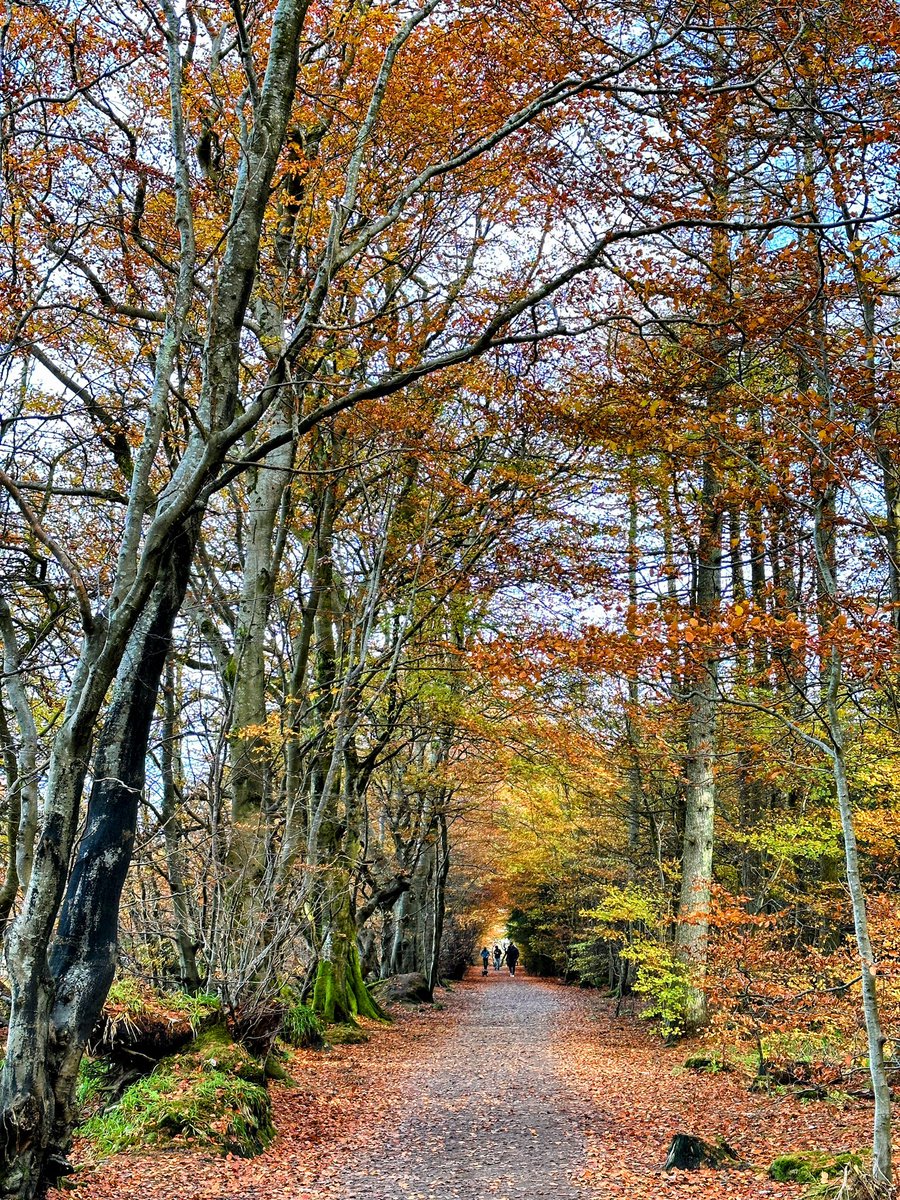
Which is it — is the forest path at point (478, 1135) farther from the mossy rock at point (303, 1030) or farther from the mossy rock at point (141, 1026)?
the mossy rock at point (141, 1026)

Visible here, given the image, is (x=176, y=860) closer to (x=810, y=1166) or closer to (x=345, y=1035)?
(x=345, y=1035)

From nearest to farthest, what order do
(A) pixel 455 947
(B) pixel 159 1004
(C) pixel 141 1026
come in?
(C) pixel 141 1026, (B) pixel 159 1004, (A) pixel 455 947

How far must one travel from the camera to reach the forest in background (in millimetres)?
5414

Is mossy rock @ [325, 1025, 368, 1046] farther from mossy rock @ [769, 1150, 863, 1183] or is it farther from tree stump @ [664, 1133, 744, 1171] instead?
mossy rock @ [769, 1150, 863, 1183]

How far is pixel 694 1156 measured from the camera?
6367 millimetres

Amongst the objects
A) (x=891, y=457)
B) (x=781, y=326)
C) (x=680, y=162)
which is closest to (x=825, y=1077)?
(x=891, y=457)

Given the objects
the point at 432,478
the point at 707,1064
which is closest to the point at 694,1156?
the point at 707,1064

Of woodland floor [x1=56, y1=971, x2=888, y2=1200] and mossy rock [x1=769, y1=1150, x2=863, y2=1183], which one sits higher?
mossy rock [x1=769, y1=1150, x2=863, y2=1183]

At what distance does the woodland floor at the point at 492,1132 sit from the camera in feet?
19.2

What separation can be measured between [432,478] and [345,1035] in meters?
8.78

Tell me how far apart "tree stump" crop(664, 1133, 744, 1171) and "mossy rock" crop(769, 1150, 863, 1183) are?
1.33ft

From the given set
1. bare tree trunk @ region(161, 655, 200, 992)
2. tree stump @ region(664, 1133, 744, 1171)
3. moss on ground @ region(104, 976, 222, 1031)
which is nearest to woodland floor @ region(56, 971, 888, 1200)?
tree stump @ region(664, 1133, 744, 1171)

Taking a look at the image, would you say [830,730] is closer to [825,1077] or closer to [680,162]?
[825,1077]

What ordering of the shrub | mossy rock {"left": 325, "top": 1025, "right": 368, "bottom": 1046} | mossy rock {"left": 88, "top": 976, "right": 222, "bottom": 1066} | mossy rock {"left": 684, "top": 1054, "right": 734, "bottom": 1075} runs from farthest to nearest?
the shrub
mossy rock {"left": 325, "top": 1025, "right": 368, "bottom": 1046}
mossy rock {"left": 684, "top": 1054, "right": 734, "bottom": 1075}
mossy rock {"left": 88, "top": 976, "right": 222, "bottom": 1066}
